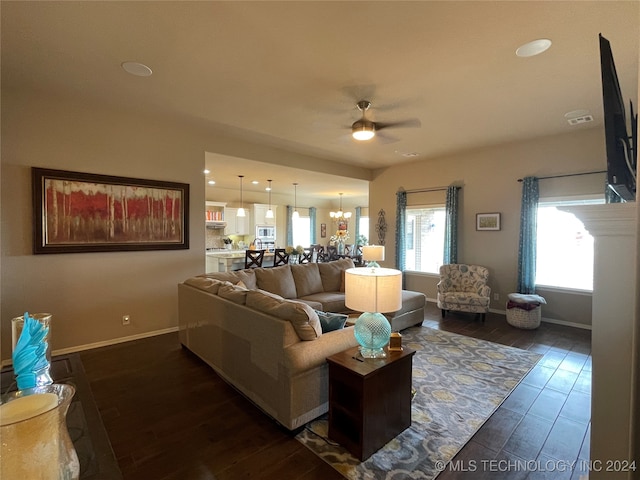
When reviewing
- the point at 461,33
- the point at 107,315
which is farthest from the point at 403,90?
the point at 107,315

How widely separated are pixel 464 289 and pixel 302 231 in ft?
24.7

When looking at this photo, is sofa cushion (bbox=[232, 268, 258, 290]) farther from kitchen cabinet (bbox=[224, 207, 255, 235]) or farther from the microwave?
the microwave

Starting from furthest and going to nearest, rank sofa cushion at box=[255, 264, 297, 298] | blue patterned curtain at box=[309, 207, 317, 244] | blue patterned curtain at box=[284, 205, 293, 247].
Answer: blue patterned curtain at box=[309, 207, 317, 244] → blue patterned curtain at box=[284, 205, 293, 247] → sofa cushion at box=[255, 264, 297, 298]

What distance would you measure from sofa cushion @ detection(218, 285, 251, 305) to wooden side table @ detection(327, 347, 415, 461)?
1025mm

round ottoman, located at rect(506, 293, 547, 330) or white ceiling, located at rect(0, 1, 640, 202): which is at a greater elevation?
white ceiling, located at rect(0, 1, 640, 202)

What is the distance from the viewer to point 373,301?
198 cm

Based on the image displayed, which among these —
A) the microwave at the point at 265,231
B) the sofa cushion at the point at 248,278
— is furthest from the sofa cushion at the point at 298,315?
the microwave at the point at 265,231

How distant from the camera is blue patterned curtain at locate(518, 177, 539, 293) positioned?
4.90m

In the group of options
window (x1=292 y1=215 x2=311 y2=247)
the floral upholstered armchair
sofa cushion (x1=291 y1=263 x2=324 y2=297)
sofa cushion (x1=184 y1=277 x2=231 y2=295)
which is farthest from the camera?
A: window (x1=292 y1=215 x2=311 y2=247)

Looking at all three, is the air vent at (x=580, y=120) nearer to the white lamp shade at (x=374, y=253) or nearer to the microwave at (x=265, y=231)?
the white lamp shade at (x=374, y=253)

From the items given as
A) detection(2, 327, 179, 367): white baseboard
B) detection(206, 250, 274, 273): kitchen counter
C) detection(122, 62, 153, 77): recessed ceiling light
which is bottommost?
detection(2, 327, 179, 367): white baseboard

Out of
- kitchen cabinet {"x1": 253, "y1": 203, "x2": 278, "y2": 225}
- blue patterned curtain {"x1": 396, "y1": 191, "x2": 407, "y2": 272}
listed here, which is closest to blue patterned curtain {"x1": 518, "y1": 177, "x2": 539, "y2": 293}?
blue patterned curtain {"x1": 396, "y1": 191, "x2": 407, "y2": 272}

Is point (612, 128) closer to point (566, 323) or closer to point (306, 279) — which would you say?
point (306, 279)

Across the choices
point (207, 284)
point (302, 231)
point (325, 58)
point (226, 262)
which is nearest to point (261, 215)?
point (302, 231)
